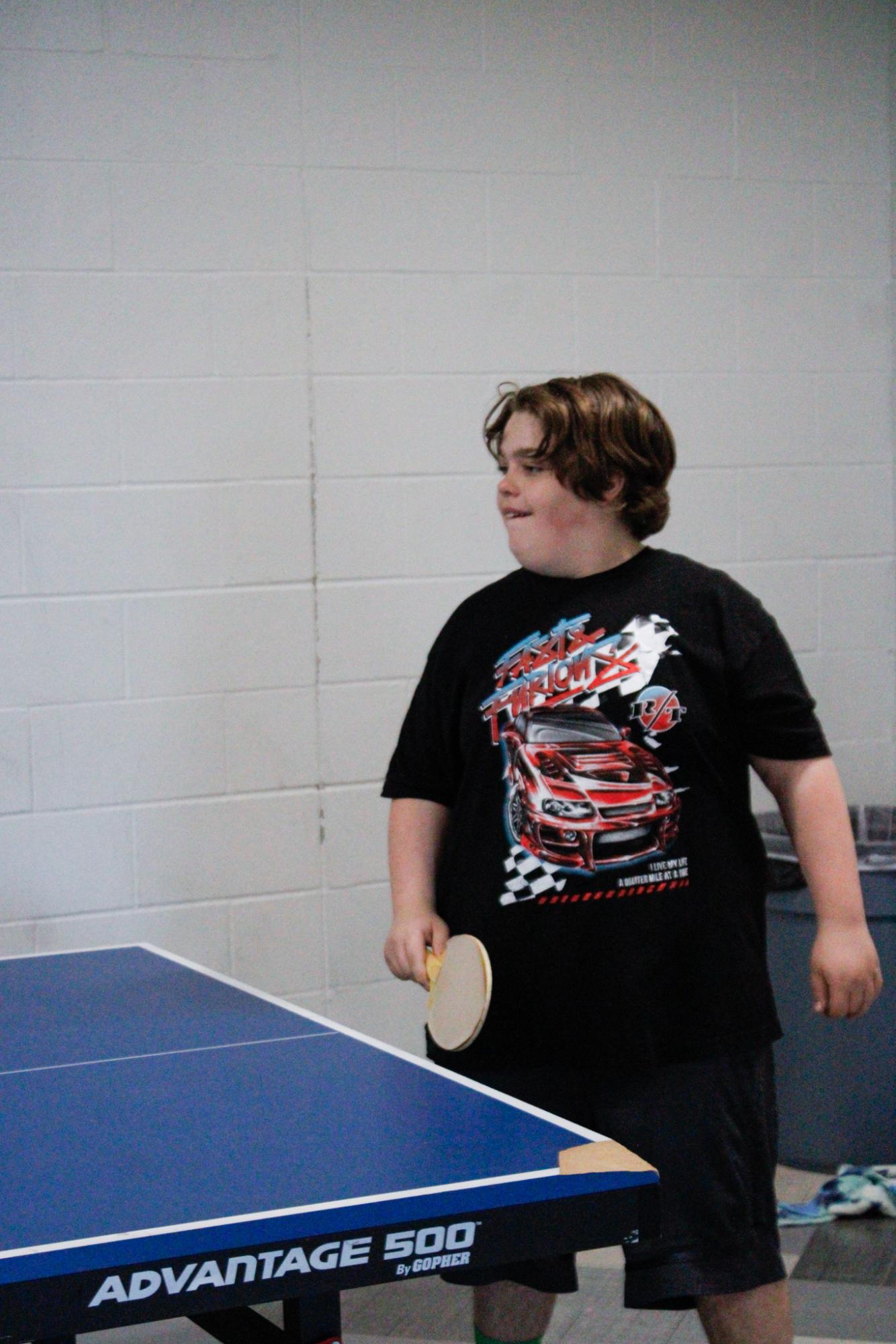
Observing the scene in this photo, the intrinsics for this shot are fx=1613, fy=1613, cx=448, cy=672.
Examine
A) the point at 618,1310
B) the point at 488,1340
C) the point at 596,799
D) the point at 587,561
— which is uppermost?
the point at 587,561

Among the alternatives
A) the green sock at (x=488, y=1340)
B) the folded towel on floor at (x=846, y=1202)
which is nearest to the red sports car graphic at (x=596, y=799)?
the green sock at (x=488, y=1340)

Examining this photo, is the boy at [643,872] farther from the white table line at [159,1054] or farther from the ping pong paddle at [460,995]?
the white table line at [159,1054]

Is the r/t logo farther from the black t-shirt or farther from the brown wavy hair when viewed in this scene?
the brown wavy hair

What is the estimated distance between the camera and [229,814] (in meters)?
3.61

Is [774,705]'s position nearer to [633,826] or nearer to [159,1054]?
[633,826]

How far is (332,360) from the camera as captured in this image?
3643 millimetres

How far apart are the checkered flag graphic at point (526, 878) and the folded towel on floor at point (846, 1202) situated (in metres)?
1.45

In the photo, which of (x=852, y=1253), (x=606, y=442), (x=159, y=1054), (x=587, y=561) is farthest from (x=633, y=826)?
(x=852, y=1253)

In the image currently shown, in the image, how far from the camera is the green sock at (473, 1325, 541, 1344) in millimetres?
2197

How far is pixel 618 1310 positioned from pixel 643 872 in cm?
116

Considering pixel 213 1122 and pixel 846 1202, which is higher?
pixel 213 1122

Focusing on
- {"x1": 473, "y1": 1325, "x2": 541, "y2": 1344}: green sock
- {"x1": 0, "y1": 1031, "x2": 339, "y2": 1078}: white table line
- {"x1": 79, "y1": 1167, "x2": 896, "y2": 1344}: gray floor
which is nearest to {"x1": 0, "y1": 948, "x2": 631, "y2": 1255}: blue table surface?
{"x1": 0, "y1": 1031, "x2": 339, "y2": 1078}: white table line

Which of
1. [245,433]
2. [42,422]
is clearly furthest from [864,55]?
[42,422]

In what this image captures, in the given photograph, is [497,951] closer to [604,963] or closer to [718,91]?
[604,963]
